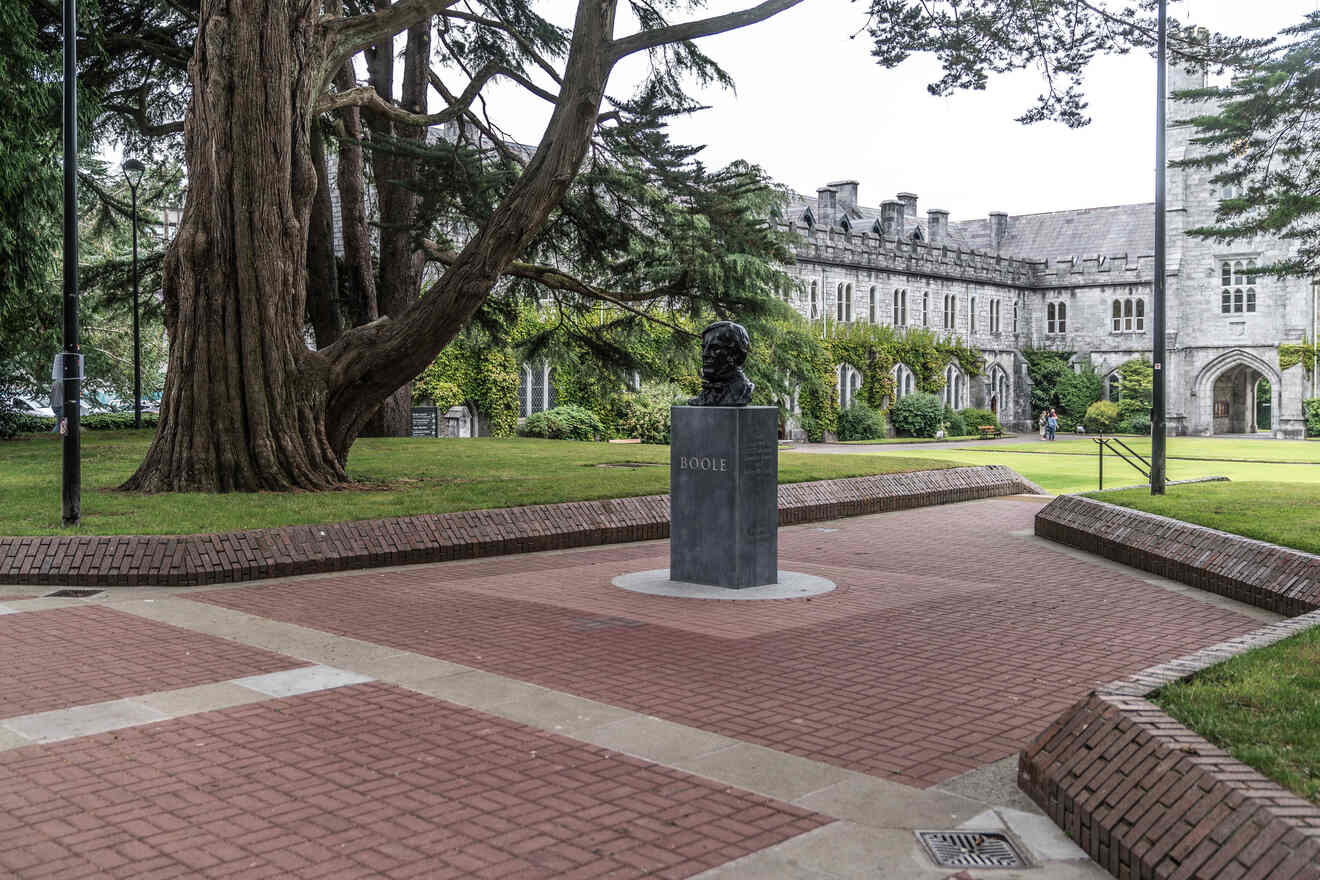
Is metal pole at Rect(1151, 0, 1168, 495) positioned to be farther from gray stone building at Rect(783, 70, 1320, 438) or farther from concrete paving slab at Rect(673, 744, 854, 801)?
gray stone building at Rect(783, 70, 1320, 438)

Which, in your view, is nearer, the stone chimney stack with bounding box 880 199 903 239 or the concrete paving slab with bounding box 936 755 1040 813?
the concrete paving slab with bounding box 936 755 1040 813

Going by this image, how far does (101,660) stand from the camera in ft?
25.4

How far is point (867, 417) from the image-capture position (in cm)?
5178

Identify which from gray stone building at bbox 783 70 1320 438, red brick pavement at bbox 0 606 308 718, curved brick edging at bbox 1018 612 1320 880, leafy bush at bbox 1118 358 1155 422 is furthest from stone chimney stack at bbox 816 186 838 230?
curved brick edging at bbox 1018 612 1320 880

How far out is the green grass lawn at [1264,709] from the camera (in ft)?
14.8

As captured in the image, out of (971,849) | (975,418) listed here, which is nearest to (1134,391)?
(975,418)

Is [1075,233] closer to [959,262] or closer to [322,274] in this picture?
[959,262]

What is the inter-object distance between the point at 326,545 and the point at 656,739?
675 cm

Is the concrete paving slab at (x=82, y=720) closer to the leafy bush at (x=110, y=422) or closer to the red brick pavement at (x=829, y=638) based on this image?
the red brick pavement at (x=829, y=638)

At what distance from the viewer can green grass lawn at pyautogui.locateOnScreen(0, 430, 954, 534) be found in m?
12.6

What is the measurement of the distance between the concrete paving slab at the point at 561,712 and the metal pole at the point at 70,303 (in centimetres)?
725

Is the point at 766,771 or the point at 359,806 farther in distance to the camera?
the point at 766,771

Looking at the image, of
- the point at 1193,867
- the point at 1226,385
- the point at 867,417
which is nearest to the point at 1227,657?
the point at 1193,867

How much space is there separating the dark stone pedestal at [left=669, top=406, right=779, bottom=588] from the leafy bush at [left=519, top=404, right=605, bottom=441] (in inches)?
1070
